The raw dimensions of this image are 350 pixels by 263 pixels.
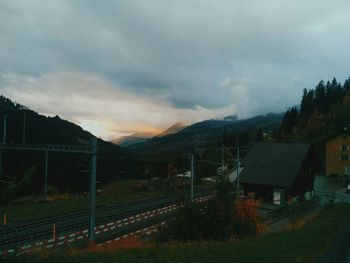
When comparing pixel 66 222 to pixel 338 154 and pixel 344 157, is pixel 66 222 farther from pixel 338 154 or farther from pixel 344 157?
pixel 344 157

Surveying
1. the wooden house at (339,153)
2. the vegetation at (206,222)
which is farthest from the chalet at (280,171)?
the vegetation at (206,222)

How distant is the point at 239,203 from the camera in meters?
26.4

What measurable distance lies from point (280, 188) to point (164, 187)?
928 inches

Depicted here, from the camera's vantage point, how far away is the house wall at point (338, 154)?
2758 inches

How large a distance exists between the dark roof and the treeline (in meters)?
A: 38.4

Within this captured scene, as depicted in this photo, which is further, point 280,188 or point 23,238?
point 280,188

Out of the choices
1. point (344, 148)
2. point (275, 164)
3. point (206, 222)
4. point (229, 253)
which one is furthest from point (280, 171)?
point (229, 253)

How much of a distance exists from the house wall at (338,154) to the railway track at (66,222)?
1470 inches

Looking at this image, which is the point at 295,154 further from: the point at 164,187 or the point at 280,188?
the point at 164,187

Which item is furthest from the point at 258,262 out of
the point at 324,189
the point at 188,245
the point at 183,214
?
the point at 324,189

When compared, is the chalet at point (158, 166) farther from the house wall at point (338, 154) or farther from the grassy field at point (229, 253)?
the grassy field at point (229, 253)

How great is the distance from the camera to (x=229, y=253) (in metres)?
15.8

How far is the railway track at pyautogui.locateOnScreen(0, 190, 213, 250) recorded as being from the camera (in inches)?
1191

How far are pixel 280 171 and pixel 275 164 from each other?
1719mm
